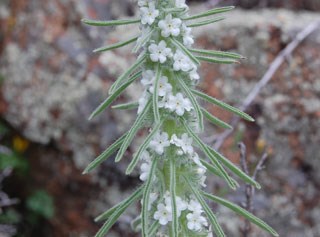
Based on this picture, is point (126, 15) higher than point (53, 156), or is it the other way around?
point (126, 15)

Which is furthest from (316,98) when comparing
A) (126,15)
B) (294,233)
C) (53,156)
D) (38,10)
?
(38,10)

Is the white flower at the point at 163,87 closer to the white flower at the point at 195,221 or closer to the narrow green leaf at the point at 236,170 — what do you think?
the narrow green leaf at the point at 236,170

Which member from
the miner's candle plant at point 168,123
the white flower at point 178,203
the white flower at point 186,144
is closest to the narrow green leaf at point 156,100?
the miner's candle plant at point 168,123

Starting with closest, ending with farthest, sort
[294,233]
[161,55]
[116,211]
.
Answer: [161,55]
[116,211]
[294,233]

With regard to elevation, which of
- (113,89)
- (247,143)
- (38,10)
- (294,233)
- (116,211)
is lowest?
(116,211)

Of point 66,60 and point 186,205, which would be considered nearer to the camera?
point 186,205

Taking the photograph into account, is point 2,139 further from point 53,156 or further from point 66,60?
point 66,60

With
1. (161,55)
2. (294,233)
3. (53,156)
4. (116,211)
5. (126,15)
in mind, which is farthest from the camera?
(126,15)

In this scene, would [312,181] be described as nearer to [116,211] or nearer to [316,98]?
[316,98]
